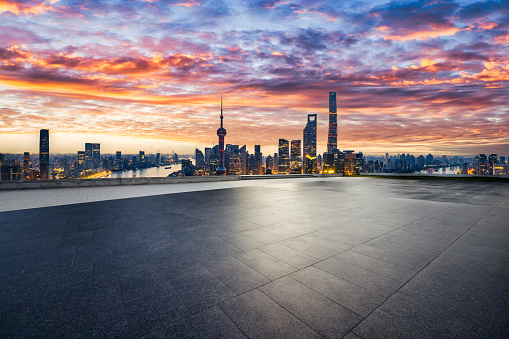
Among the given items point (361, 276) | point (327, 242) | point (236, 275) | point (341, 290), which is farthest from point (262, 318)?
point (327, 242)

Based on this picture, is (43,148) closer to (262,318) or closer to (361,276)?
(262,318)

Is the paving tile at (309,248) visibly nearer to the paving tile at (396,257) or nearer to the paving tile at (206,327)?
the paving tile at (396,257)

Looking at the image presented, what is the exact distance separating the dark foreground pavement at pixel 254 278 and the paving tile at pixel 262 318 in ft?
0.06

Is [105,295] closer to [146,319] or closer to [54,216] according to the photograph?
[146,319]

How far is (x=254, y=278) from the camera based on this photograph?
3.93 meters

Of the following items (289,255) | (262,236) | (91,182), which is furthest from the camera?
(91,182)

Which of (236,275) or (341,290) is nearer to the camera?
(341,290)

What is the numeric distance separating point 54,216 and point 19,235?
232cm

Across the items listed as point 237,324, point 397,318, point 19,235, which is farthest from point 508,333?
point 19,235

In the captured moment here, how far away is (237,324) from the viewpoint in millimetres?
2809

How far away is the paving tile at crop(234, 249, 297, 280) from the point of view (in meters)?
4.12

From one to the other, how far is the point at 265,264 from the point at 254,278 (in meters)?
0.60

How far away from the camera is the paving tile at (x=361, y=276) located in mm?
3611

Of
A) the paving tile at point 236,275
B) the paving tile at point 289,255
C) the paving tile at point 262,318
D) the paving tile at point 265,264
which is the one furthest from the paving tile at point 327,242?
the paving tile at point 262,318
